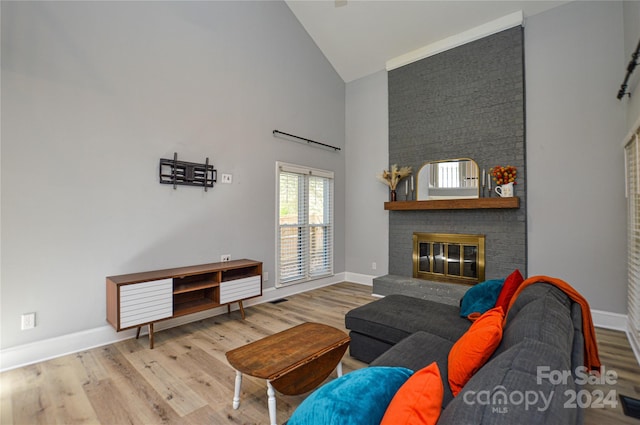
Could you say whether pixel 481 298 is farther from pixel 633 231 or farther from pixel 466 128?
pixel 466 128

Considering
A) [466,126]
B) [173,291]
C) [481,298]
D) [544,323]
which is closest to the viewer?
[544,323]

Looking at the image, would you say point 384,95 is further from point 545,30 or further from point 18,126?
point 18,126

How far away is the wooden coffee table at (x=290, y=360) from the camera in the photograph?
1726 millimetres

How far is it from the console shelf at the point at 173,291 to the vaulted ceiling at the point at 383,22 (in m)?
4.00

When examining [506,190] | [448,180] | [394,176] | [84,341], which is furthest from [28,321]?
[506,190]

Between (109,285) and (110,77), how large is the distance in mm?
2109

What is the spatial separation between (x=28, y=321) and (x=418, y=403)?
336cm

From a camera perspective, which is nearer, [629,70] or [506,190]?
[629,70]

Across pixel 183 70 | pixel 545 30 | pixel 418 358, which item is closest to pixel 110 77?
pixel 183 70

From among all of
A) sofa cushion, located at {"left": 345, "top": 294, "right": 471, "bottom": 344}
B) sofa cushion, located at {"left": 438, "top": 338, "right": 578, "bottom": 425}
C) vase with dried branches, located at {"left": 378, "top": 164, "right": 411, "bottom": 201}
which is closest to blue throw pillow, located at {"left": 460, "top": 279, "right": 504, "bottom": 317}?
sofa cushion, located at {"left": 345, "top": 294, "right": 471, "bottom": 344}

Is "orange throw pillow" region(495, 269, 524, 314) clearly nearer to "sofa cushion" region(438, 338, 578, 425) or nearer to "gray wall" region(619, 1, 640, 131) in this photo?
"sofa cushion" region(438, 338, 578, 425)

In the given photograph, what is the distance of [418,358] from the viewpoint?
1.71 meters

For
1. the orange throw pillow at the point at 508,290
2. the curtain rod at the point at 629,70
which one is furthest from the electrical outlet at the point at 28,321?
the curtain rod at the point at 629,70

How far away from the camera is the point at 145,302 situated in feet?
9.23
